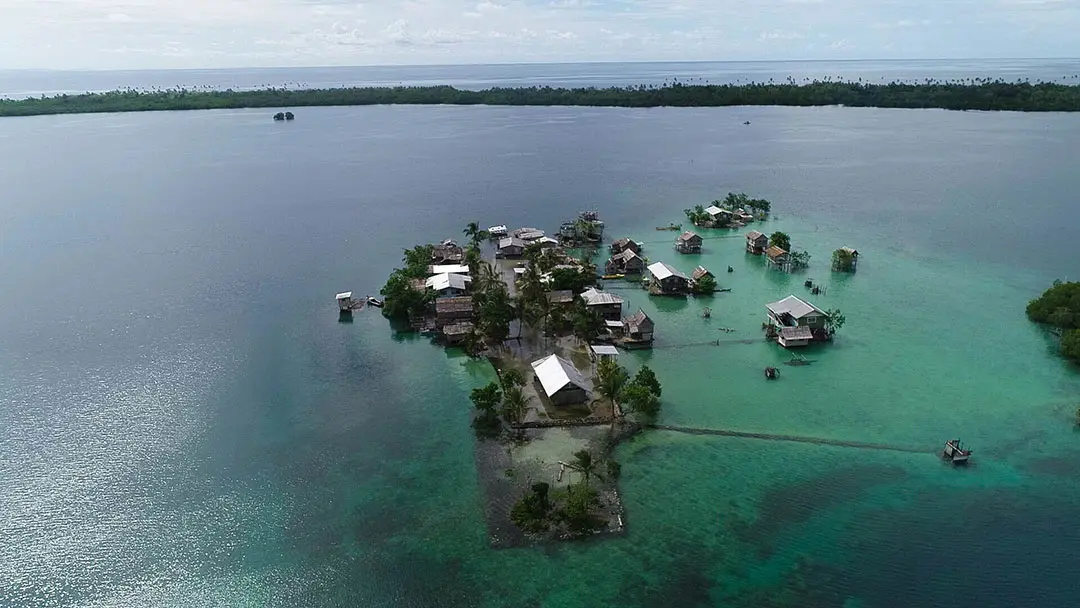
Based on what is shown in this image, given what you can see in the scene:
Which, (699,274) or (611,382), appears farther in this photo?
(699,274)

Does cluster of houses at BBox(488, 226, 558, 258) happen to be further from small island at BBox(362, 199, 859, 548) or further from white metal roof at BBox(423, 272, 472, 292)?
white metal roof at BBox(423, 272, 472, 292)

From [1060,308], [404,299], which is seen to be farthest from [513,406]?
[1060,308]

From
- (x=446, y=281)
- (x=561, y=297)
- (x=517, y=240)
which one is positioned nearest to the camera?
(x=561, y=297)

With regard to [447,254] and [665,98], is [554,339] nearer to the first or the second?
[447,254]

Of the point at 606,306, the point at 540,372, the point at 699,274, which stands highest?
the point at 699,274

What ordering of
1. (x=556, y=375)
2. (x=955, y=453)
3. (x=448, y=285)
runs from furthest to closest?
1. (x=448, y=285)
2. (x=556, y=375)
3. (x=955, y=453)

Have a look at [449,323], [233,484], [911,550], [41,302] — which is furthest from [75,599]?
[41,302]

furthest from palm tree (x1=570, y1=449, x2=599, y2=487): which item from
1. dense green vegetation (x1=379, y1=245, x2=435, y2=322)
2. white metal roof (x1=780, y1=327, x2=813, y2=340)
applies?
dense green vegetation (x1=379, y1=245, x2=435, y2=322)
